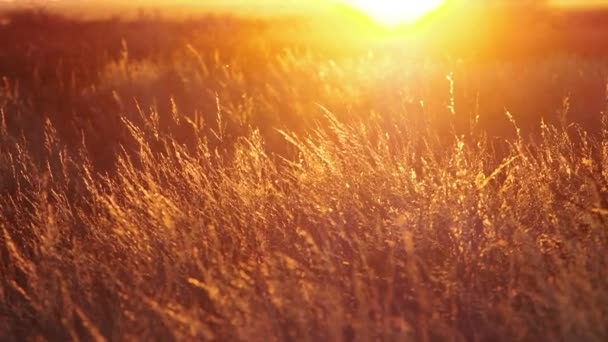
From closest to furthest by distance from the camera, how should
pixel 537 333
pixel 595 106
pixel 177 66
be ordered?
pixel 537 333
pixel 595 106
pixel 177 66

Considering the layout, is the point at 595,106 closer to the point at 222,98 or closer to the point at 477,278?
the point at 222,98

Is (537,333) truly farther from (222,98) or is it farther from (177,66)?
(177,66)

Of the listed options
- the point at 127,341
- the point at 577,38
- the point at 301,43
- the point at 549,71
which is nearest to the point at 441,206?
the point at 127,341

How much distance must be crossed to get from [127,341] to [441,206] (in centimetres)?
167

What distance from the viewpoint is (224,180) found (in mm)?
4578

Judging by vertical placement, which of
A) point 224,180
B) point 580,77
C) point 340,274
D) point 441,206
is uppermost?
point 580,77

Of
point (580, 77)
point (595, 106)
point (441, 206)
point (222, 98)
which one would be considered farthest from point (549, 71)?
point (441, 206)

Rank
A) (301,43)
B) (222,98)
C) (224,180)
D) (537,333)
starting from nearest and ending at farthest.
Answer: (537,333) < (224,180) < (222,98) < (301,43)

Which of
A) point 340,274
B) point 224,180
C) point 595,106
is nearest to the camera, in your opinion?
point 340,274

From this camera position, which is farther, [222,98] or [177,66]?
[177,66]

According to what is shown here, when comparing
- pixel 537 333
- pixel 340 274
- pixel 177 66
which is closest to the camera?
pixel 537 333

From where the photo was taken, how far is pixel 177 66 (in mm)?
11219

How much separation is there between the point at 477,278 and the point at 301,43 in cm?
1329

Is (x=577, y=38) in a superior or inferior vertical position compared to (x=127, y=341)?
superior
